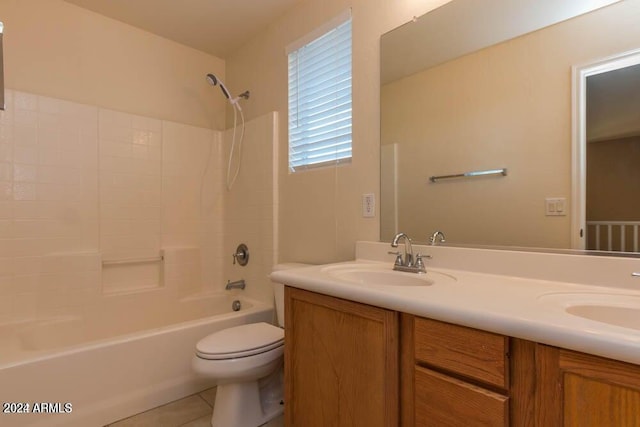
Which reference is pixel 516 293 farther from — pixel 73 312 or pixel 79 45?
pixel 79 45

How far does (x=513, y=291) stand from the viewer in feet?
3.15

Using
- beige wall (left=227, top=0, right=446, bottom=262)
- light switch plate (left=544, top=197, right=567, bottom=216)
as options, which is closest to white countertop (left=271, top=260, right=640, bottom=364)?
light switch plate (left=544, top=197, right=567, bottom=216)

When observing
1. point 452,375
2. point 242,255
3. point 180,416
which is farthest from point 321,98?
point 180,416

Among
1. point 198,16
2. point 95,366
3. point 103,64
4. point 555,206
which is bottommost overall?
point 95,366

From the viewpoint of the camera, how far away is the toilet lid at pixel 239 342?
1.45m

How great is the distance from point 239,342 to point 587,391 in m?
1.30

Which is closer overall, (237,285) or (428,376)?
(428,376)

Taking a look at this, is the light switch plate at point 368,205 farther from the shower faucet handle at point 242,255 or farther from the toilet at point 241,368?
the shower faucet handle at point 242,255

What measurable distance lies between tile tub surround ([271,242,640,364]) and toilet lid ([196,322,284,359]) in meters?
0.42

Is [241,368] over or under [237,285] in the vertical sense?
under

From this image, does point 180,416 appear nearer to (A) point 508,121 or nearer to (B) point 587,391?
(B) point 587,391

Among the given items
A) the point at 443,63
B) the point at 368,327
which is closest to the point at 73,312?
the point at 368,327

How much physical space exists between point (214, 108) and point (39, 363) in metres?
2.09

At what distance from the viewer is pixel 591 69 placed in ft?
3.56
